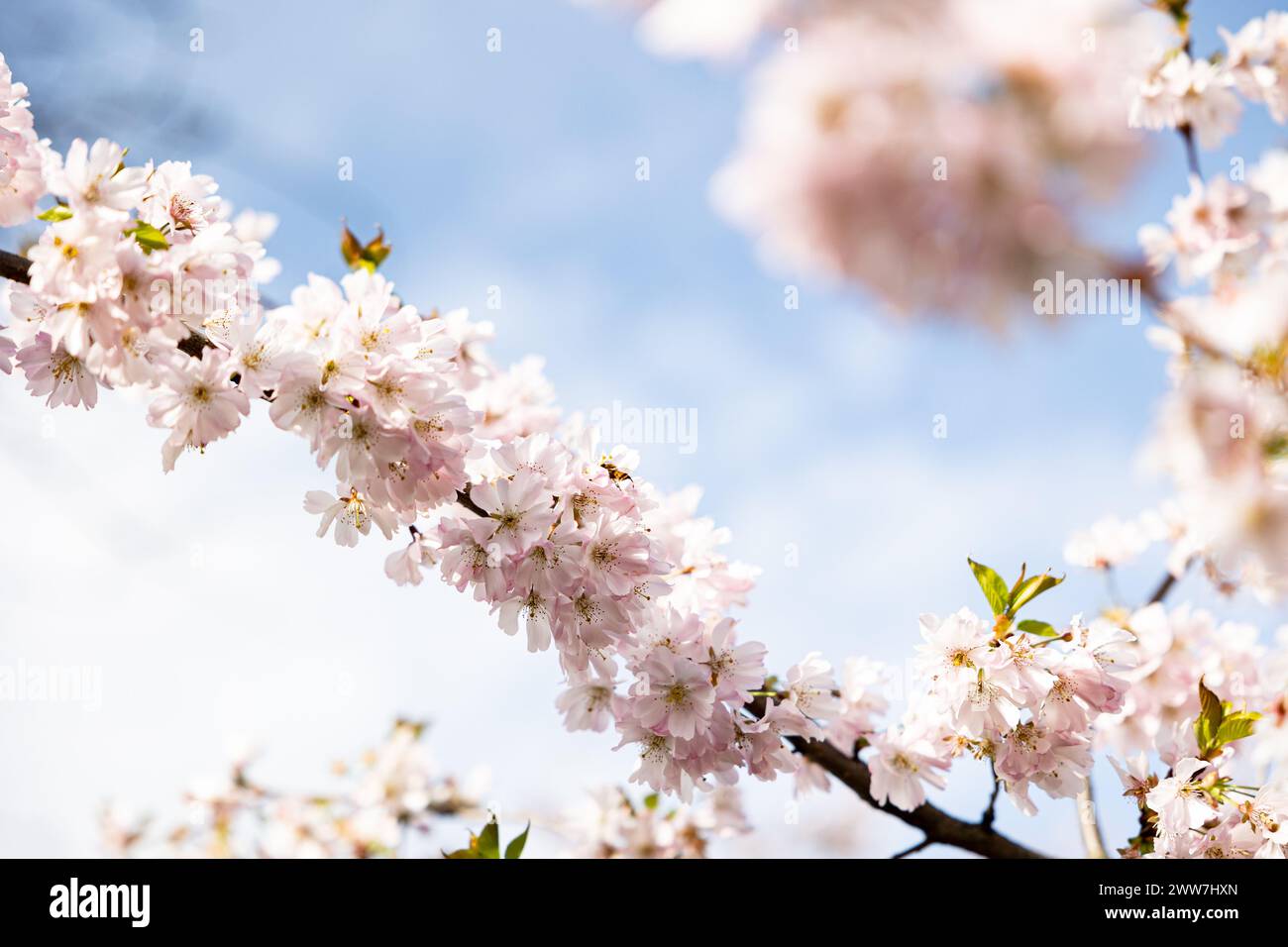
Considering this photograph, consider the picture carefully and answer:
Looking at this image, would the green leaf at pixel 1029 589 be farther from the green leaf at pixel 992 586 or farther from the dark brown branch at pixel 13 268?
the dark brown branch at pixel 13 268

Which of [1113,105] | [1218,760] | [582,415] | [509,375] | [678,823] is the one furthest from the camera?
[678,823]

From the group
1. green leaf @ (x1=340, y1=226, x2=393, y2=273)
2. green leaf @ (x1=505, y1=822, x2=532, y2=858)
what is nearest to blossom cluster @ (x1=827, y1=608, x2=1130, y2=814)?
green leaf @ (x1=505, y1=822, x2=532, y2=858)

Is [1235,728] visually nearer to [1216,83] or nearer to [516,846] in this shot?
[516,846]

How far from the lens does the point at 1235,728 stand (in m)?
1.61

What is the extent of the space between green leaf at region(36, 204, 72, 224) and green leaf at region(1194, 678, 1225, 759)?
6.80ft

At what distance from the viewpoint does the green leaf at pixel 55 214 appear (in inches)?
50.4

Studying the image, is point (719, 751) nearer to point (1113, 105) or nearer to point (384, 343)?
point (384, 343)

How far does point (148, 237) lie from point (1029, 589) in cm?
153

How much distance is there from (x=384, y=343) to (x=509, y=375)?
1322mm

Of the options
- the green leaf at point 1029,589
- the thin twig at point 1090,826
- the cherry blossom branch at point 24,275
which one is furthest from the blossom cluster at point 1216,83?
the cherry blossom branch at point 24,275

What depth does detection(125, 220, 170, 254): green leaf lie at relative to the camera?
1.28 m
